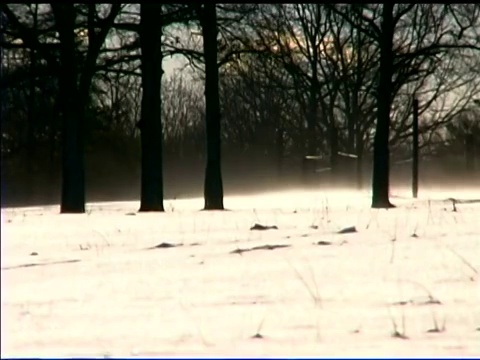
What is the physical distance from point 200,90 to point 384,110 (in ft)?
29.2

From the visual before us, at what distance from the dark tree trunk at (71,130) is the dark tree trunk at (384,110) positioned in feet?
22.9

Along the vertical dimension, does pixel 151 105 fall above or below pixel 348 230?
above

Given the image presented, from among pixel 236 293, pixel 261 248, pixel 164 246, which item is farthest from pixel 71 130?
pixel 236 293

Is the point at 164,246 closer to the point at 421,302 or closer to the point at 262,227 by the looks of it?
the point at 262,227

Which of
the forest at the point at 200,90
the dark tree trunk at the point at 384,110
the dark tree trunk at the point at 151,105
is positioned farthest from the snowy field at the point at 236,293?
the dark tree trunk at the point at 384,110

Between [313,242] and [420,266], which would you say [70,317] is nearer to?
[420,266]

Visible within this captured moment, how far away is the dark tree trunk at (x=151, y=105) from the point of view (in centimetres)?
2022

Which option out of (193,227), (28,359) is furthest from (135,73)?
(28,359)

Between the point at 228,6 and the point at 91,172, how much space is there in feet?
23.9

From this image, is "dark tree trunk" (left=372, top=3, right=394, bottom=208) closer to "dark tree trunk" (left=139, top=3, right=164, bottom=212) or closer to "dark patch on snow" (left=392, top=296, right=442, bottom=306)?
"dark tree trunk" (left=139, top=3, right=164, bottom=212)

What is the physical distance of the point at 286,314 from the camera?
6.25 m

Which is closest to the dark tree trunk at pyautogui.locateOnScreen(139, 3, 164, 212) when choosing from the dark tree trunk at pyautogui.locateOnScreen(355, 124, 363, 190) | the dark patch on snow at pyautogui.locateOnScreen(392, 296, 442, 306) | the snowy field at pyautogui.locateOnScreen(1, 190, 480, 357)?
the snowy field at pyautogui.locateOnScreen(1, 190, 480, 357)

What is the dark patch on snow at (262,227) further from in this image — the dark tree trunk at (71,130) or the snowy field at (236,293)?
the dark tree trunk at (71,130)

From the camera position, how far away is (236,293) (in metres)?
6.84
